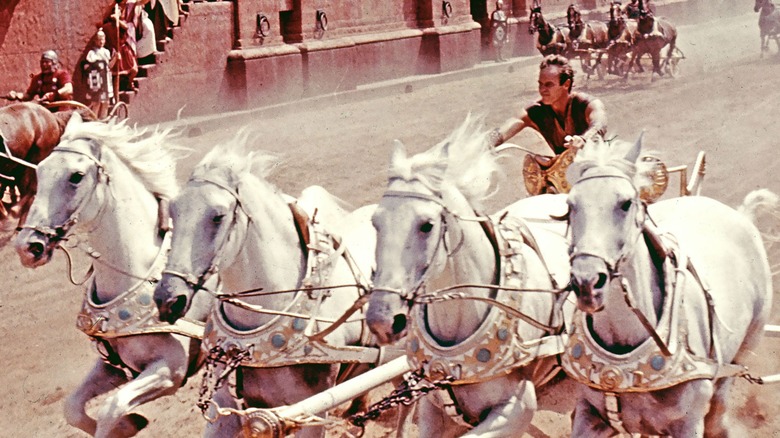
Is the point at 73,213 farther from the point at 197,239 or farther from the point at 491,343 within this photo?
the point at 491,343

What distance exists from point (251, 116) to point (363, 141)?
2.63m

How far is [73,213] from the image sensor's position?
581cm

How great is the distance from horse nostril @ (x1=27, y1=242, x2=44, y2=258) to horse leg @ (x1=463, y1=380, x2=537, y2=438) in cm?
232

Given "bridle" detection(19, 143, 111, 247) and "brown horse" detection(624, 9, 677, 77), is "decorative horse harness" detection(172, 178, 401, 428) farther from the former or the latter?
"brown horse" detection(624, 9, 677, 77)

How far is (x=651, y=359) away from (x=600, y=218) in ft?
2.13

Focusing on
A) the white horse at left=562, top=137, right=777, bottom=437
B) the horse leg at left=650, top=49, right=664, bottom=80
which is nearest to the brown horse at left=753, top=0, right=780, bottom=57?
the horse leg at left=650, top=49, right=664, bottom=80

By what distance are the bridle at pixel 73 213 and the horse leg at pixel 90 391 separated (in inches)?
29.5

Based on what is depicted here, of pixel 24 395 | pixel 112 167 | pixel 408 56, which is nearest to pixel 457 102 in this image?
pixel 408 56

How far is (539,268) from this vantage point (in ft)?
16.9

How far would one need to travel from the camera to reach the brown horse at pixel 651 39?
24328 millimetres

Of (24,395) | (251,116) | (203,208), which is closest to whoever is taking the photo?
(203,208)

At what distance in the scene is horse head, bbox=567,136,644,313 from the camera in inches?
163

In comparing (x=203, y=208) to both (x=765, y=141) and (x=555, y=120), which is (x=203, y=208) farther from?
(x=765, y=141)

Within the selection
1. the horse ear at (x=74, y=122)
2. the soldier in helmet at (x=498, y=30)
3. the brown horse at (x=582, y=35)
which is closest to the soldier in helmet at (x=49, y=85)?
the horse ear at (x=74, y=122)
